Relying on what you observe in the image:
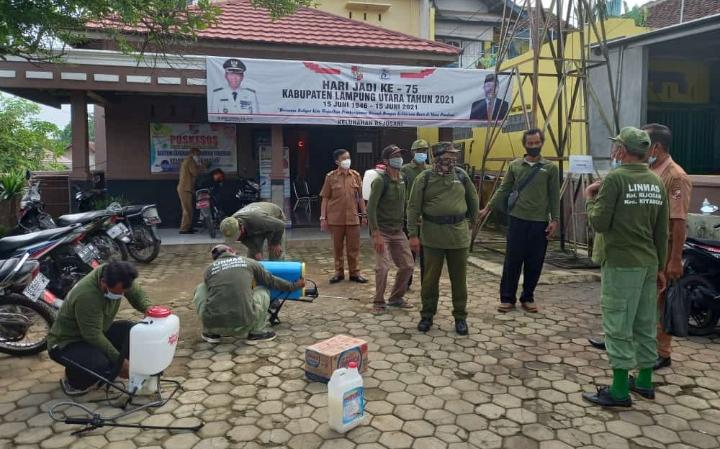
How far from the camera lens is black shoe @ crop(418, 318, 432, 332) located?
5.00 m

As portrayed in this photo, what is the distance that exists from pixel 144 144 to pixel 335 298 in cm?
688

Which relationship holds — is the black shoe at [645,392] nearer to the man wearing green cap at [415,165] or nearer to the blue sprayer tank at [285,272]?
the blue sprayer tank at [285,272]

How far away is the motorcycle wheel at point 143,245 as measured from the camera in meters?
8.05

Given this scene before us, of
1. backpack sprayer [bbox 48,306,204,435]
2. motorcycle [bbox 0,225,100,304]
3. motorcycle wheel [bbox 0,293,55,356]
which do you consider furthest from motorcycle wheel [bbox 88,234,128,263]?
backpack sprayer [bbox 48,306,204,435]

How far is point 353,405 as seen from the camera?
328 centimetres

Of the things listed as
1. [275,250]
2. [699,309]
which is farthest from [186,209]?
[699,309]

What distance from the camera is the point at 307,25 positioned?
12.0 m

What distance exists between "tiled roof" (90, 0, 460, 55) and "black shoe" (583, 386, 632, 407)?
9018mm

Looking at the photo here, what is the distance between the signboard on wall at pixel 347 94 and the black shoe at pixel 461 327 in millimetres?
4631

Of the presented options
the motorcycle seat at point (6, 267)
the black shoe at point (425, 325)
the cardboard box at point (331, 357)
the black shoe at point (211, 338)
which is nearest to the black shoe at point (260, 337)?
the black shoe at point (211, 338)

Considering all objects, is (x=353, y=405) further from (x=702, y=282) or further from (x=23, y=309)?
(x=702, y=282)

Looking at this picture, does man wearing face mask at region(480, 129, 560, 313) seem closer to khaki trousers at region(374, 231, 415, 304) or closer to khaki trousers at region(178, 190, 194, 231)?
khaki trousers at region(374, 231, 415, 304)

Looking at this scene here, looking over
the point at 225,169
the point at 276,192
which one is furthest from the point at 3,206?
the point at 276,192

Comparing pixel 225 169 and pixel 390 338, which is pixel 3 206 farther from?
pixel 390 338
